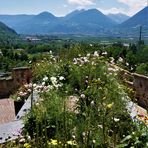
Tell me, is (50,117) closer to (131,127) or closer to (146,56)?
(131,127)

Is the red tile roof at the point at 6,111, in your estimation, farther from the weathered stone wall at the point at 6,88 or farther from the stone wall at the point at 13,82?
the weathered stone wall at the point at 6,88

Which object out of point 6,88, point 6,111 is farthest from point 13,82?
point 6,111

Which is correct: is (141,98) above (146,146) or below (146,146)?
below

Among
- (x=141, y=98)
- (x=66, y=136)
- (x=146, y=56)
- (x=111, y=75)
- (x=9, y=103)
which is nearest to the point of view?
(x=66, y=136)

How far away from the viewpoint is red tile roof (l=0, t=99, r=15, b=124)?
7770 millimetres

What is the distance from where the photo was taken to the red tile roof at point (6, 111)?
7770 mm

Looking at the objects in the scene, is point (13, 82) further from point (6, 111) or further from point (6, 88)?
point (6, 111)

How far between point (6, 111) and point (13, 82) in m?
2.18

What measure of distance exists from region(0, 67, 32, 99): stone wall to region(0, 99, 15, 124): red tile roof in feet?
3.38

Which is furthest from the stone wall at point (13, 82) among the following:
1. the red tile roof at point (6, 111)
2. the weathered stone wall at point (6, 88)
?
the red tile roof at point (6, 111)

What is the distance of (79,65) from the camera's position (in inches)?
291

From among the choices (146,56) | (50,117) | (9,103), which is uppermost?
(50,117)

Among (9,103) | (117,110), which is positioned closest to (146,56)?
(9,103)

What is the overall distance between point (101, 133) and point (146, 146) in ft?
1.74
